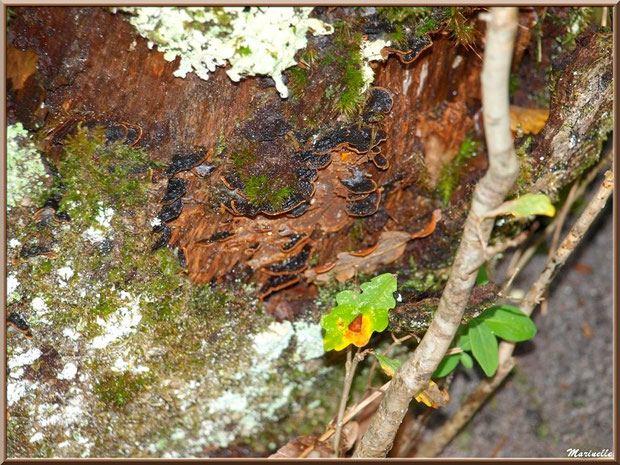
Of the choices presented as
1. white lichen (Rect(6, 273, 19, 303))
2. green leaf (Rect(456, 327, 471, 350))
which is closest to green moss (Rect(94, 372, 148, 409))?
white lichen (Rect(6, 273, 19, 303))

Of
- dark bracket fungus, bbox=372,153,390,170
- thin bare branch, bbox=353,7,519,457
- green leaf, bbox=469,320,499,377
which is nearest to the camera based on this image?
thin bare branch, bbox=353,7,519,457

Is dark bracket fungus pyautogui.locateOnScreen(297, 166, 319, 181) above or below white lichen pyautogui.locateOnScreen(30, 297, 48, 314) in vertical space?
above

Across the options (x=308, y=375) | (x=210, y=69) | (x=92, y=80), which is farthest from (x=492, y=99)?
(x=308, y=375)

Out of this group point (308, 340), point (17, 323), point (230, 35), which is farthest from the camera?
point (308, 340)

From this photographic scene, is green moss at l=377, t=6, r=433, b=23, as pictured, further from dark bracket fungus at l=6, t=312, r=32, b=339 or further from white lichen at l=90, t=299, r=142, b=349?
dark bracket fungus at l=6, t=312, r=32, b=339

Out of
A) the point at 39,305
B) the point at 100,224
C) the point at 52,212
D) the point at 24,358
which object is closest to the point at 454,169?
the point at 100,224

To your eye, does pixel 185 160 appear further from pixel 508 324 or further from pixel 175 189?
pixel 508 324
